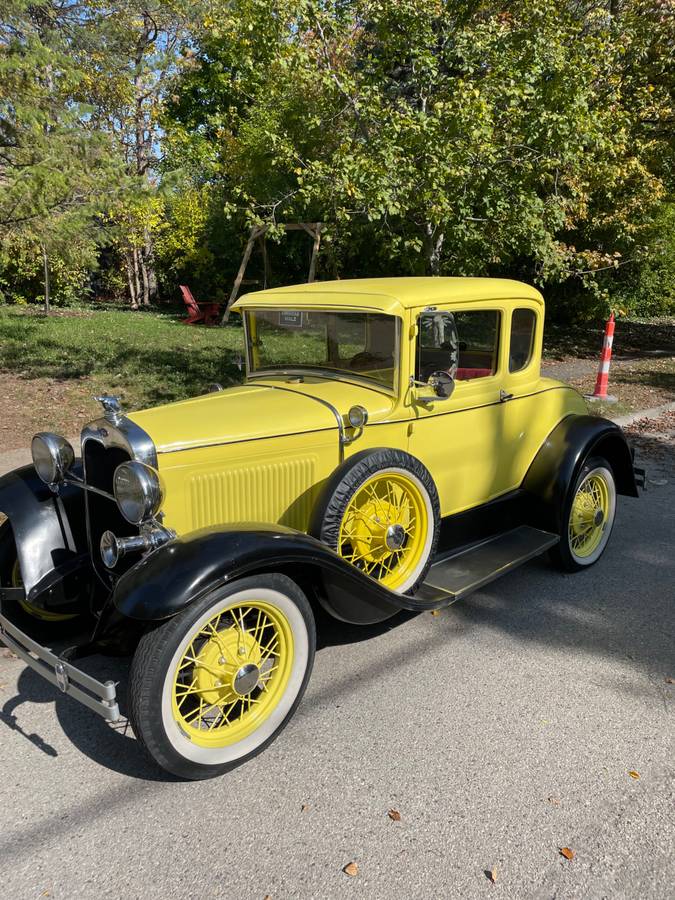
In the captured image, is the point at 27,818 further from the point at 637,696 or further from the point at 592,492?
the point at 592,492

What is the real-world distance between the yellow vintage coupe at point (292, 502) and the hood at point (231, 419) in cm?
1

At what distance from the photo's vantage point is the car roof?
336 centimetres

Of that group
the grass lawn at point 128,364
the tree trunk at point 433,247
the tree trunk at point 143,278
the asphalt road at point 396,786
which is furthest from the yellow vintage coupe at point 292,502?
the tree trunk at point 143,278

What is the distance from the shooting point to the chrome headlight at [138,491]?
100 inches

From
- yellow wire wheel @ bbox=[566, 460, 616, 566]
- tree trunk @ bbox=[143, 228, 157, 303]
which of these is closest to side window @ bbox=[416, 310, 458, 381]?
yellow wire wheel @ bbox=[566, 460, 616, 566]

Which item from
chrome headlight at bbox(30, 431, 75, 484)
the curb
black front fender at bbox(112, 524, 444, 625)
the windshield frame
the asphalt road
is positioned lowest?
the curb

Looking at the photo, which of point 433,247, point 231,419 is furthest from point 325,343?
point 433,247

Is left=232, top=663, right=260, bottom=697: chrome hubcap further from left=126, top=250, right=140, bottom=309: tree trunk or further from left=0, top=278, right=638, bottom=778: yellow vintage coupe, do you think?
left=126, top=250, right=140, bottom=309: tree trunk

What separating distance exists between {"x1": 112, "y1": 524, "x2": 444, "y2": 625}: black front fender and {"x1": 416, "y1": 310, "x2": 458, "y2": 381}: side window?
1180 millimetres

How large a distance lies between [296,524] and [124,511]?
928 millimetres

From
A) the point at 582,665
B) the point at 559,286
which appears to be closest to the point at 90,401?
the point at 582,665

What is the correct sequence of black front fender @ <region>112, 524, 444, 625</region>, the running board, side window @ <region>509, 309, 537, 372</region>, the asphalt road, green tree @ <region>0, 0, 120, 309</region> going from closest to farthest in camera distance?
the asphalt road, black front fender @ <region>112, 524, 444, 625</region>, the running board, side window @ <region>509, 309, 537, 372</region>, green tree @ <region>0, 0, 120, 309</region>

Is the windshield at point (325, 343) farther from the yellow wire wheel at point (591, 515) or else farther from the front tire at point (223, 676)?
the yellow wire wheel at point (591, 515)

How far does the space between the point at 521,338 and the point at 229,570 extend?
250 cm
